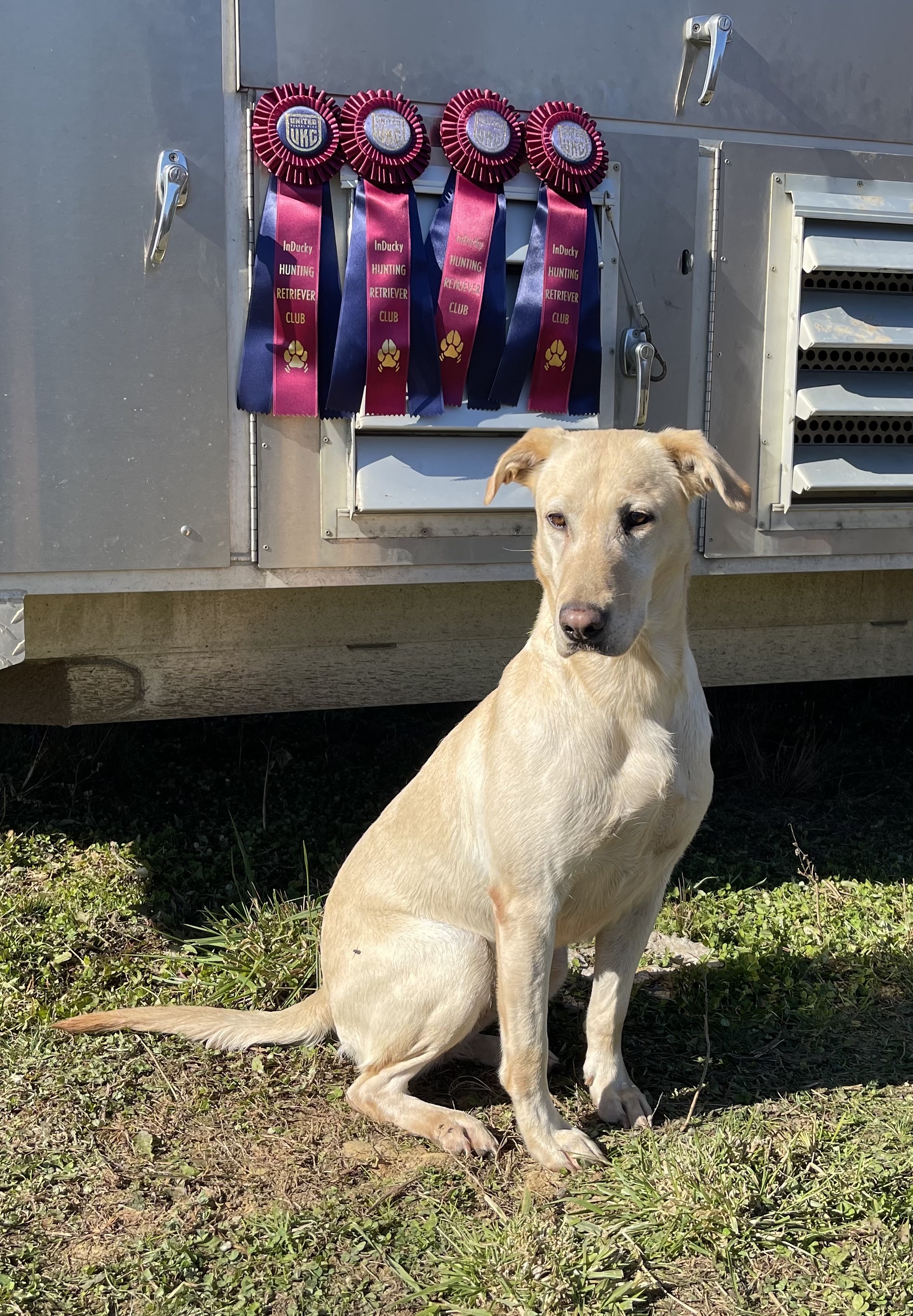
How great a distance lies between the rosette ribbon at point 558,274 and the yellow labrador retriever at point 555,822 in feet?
2.32

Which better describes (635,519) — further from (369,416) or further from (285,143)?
(285,143)

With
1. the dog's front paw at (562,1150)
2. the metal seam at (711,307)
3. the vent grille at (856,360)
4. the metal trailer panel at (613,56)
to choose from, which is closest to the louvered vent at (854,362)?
the vent grille at (856,360)

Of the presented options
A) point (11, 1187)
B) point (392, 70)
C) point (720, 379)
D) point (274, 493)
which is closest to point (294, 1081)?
point (11, 1187)

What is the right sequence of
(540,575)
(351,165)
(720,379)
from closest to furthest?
(540,575) → (351,165) → (720,379)

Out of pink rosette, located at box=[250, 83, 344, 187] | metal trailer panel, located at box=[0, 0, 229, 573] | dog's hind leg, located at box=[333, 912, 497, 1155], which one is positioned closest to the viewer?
dog's hind leg, located at box=[333, 912, 497, 1155]

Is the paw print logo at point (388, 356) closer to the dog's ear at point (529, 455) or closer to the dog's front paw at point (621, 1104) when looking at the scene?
the dog's ear at point (529, 455)

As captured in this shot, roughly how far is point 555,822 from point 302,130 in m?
1.95

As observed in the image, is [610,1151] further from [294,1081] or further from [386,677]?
[386,677]

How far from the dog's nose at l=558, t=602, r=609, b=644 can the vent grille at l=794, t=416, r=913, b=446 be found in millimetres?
1707

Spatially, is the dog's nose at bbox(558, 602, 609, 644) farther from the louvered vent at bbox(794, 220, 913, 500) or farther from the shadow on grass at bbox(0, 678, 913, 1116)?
the louvered vent at bbox(794, 220, 913, 500)

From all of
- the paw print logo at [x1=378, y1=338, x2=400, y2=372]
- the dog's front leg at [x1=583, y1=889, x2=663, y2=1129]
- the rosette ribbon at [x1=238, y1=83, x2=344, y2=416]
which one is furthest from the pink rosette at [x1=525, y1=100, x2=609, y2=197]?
the dog's front leg at [x1=583, y1=889, x2=663, y2=1129]

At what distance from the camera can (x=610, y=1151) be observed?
254 cm

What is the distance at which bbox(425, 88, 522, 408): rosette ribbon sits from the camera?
310cm

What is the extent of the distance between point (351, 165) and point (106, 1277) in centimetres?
272
